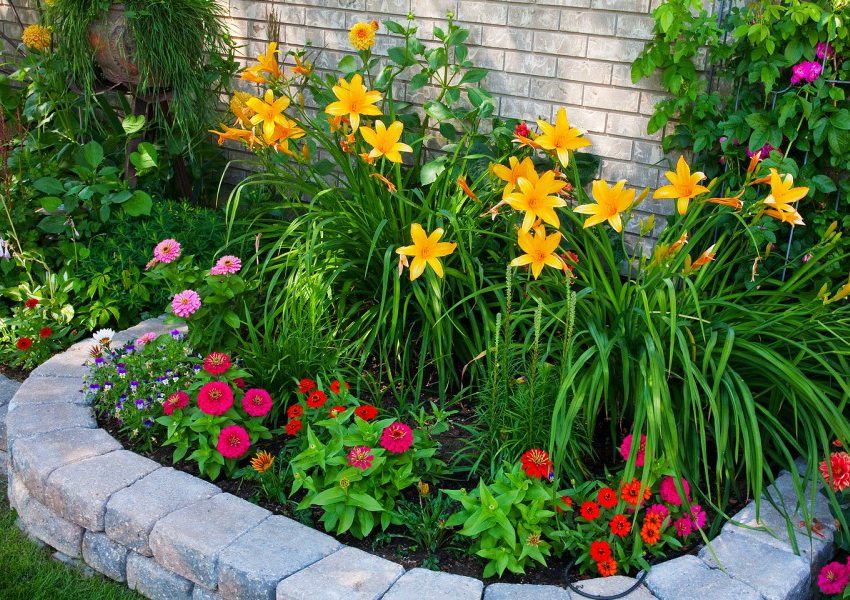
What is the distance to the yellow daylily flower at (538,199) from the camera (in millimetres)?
2459

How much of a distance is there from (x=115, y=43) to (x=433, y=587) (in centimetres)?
266

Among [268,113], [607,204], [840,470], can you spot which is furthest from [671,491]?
[268,113]

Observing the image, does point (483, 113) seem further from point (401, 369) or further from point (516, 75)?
point (401, 369)

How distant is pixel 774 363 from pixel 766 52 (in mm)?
1103

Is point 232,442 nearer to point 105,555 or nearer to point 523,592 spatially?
point 105,555

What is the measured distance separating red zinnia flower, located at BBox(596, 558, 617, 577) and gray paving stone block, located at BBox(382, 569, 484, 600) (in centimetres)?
29

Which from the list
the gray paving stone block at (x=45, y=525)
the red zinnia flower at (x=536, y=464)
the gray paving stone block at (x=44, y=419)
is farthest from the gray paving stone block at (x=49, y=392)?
the red zinnia flower at (x=536, y=464)

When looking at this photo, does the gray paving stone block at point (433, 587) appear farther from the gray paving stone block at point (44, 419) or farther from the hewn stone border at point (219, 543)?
the gray paving stone block at point (44, 419)

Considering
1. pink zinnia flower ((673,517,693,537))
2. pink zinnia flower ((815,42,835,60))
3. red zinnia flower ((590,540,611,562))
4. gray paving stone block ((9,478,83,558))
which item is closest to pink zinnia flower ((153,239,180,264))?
gray paving stone block ((9,478,83,558))

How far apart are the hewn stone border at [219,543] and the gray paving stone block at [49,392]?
0.06 m

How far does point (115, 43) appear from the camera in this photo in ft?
12.1

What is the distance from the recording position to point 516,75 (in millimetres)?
3547

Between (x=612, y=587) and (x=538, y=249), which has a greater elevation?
(x=538, y=249)

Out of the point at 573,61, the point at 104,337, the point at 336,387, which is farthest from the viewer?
the point at 573,61
